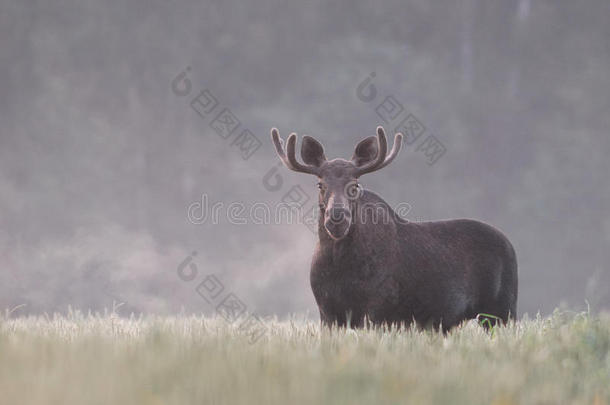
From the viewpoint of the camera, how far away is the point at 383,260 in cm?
688

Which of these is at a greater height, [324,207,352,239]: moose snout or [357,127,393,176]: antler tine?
[357,127,393,176]: antler tine

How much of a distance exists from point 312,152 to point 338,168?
24.8 inches

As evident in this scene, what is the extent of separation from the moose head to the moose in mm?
10

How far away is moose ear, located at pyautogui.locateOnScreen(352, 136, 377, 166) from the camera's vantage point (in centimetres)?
729

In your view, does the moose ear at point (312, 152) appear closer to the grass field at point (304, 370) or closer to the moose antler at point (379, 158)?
the moose antler at point (379, 158)

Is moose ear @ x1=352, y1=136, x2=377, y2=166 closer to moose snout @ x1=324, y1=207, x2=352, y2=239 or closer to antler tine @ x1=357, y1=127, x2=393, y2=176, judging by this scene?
antler tine @ x1=357, y1=127, x2=393, y2=176

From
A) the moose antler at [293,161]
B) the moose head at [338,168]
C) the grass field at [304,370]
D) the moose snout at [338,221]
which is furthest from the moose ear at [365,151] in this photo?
the grass field at [304,370]

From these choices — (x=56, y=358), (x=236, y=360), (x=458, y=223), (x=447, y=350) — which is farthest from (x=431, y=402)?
(x=458, y=223)

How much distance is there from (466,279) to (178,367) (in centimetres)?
516

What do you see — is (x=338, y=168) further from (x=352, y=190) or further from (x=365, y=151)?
(x=365, y=151)

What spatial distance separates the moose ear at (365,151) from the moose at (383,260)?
0.04ft

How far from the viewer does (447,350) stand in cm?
470

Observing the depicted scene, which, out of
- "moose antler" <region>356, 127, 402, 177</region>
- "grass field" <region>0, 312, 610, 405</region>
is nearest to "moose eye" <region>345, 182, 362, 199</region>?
"moose antler" <region>356, 127, 402, 177</region>

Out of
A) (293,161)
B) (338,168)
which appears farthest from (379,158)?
(293,161)
